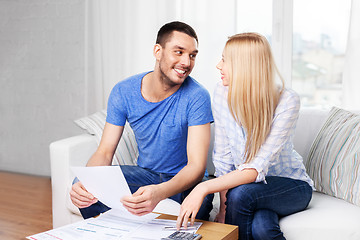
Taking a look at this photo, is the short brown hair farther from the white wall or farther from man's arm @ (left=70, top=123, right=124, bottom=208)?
the white wall

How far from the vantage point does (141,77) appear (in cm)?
212

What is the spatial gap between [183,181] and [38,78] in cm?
256

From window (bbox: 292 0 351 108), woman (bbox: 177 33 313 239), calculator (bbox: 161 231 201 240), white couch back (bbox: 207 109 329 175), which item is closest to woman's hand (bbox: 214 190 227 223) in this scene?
woman (bbox: 177 33 313 239)

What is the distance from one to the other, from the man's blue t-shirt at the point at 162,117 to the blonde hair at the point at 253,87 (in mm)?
270

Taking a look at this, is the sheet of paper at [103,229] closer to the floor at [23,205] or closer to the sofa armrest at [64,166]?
the sofa armrest at [64,166]

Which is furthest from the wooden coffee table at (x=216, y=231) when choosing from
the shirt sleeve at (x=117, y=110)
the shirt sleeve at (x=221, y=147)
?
the shirt sleeve at (x=117, y=110)

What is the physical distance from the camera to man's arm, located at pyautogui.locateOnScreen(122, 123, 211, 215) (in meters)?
1.40

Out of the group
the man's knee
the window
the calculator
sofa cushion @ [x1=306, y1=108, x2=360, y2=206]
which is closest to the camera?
the calculator

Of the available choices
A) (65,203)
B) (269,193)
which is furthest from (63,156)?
(269,193)

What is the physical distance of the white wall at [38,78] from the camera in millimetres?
3680

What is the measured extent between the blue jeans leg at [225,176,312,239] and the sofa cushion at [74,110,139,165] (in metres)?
0.87

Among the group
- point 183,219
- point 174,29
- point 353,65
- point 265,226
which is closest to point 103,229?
point 183,219

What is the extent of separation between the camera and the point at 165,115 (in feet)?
6.46

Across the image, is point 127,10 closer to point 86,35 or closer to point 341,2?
point 86,35
